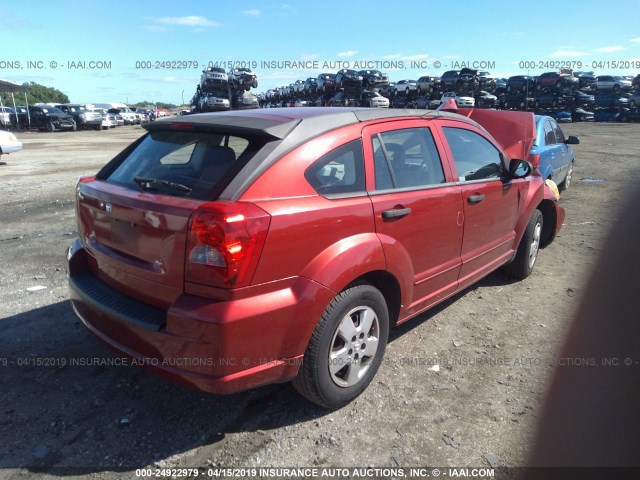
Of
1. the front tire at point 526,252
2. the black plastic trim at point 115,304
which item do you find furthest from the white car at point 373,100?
the black plastic trim at point 115,304

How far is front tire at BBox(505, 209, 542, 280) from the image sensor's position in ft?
15.9

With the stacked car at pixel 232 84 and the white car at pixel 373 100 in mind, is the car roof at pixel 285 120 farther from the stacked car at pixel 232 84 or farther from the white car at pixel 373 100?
the stacked car at pixel 232 84

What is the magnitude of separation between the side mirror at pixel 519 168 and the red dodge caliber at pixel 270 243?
3.00 ft

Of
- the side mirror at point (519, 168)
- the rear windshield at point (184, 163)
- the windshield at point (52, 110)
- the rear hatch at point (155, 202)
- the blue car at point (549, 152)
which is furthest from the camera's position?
the windshield at point (52, 110)

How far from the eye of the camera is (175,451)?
255 centimetres

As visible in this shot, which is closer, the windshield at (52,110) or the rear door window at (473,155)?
the rear door window at (473,155)

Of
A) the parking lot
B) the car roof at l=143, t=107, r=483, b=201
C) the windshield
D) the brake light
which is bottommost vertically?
the parking lot

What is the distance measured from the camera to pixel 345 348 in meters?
2.84

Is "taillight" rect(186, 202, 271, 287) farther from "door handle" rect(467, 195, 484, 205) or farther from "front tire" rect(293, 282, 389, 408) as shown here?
"door handle" rect(467, 195, 484, 205)

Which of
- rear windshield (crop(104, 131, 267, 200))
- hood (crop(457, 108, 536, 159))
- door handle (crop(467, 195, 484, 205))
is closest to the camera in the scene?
rear windshield (crop(104, 131, 267, 200))

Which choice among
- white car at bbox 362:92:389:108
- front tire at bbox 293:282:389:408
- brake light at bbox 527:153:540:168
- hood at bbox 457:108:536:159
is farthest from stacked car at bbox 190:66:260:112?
front tire at bbox 293:282:389:408

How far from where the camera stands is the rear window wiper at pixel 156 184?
8.43 feet

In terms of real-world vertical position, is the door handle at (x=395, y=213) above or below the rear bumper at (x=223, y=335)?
above

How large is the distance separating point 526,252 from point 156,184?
3831mm
